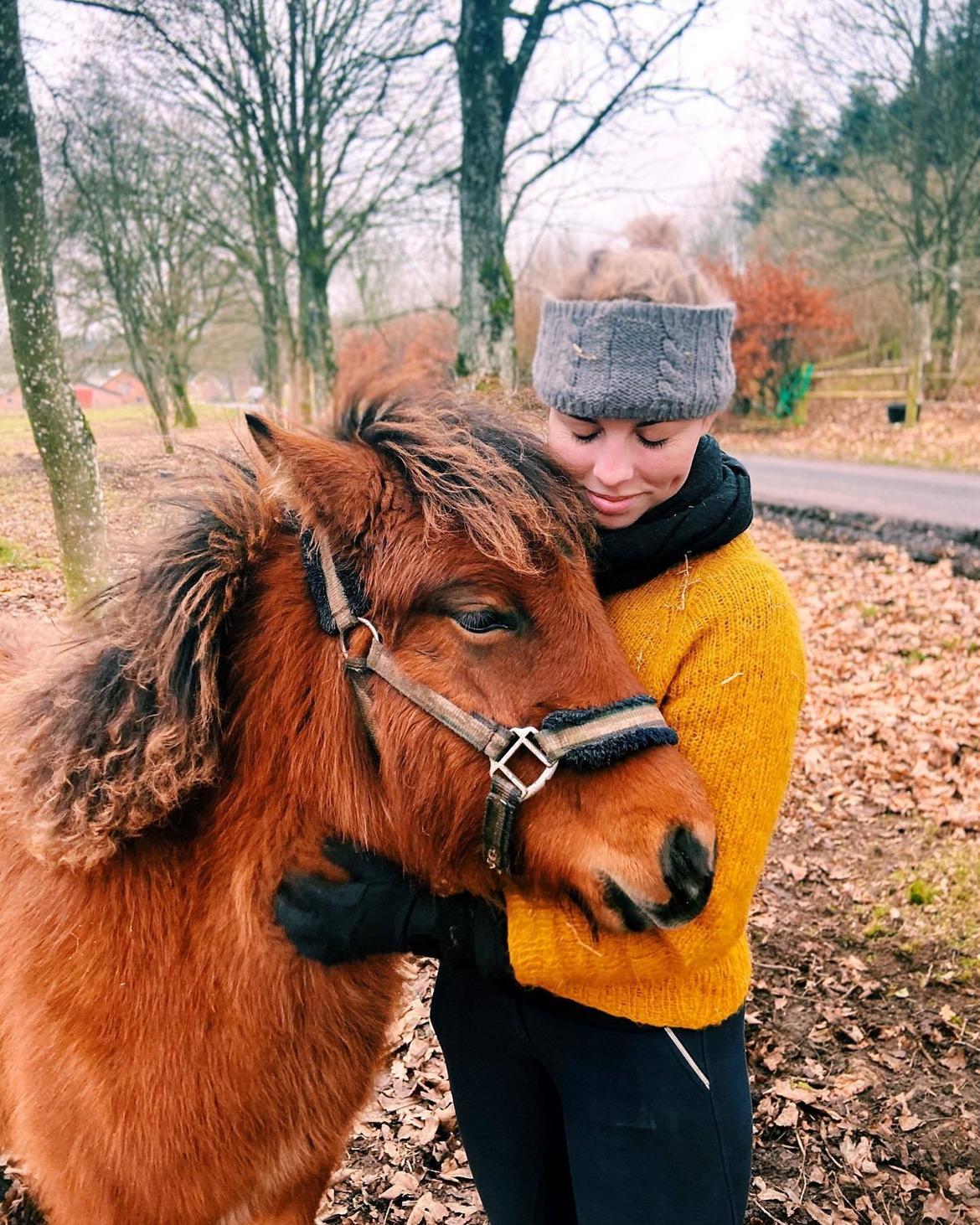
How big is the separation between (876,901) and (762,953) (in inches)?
32.5

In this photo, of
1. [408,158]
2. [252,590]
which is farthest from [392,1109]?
[408,158]

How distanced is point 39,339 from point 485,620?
5.88 m

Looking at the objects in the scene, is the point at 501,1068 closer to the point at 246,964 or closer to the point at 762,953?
the point at 246,964

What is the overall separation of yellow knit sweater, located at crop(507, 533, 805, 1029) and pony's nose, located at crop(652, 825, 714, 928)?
0.45 feet

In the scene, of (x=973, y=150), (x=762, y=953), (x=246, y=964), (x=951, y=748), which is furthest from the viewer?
(x=973, y=150)

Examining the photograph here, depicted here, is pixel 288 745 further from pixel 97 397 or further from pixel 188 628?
pixel 97 397

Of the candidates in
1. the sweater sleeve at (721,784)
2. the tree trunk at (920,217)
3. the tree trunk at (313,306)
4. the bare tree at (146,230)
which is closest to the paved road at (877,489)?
the tree trunk at (920,217)

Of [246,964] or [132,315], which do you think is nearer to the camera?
[246,964]

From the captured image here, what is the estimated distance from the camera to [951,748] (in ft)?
20.0

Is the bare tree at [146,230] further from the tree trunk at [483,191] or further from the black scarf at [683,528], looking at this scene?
the black scarf at [683,528]

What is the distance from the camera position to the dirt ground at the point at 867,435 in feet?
59.3

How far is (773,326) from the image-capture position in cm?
2602

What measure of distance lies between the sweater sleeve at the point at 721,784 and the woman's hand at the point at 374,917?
201mm

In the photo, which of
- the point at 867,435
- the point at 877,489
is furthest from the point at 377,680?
the point at 867,435
